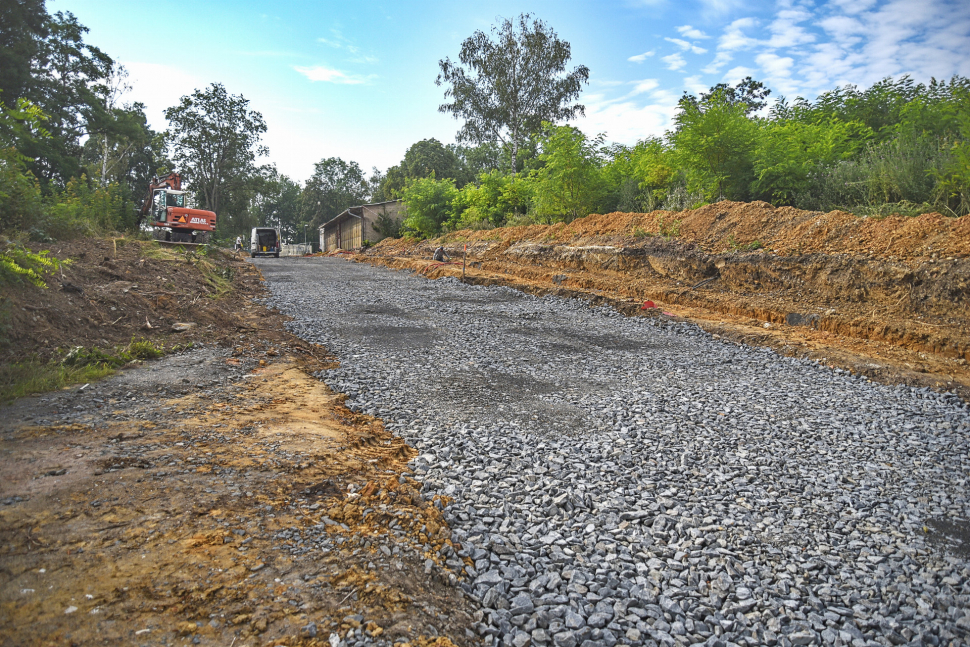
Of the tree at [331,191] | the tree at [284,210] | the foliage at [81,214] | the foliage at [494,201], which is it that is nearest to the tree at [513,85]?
the foliage at [494,201]

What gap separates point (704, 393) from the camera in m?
6.13

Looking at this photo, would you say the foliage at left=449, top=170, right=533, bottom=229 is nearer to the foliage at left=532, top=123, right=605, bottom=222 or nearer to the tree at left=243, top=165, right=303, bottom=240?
the foliage at left=532, top=123, right=605, bottom=222

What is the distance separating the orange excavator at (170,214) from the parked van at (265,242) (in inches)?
685

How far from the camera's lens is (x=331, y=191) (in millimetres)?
69625

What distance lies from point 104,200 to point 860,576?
Result: 862 inches

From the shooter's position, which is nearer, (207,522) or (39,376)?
(207,522)

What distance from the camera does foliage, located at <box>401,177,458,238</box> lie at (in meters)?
30.2

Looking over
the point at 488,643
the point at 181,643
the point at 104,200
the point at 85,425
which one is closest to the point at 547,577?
the point at 488,643

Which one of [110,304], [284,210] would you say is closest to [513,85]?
[110,304]

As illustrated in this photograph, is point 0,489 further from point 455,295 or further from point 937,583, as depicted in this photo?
point 455,295

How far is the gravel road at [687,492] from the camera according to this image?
263cm

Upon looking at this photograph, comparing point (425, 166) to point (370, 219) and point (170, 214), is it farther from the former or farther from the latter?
point (170, 214)

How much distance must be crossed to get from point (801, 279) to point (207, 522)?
11.1m

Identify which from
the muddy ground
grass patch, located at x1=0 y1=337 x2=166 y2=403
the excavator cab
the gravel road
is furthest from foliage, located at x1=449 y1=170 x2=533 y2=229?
the muddy ground
